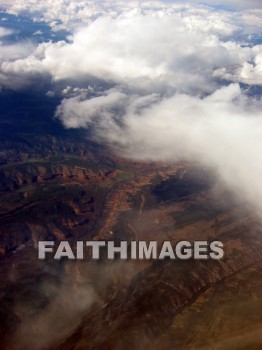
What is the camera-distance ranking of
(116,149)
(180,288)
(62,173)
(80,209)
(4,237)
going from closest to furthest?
(180,288) < (4,237) < (80,209) < (62,173) < (116,149)

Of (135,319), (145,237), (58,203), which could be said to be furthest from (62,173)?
(135,319)

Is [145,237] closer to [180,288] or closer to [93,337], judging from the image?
[180,288]

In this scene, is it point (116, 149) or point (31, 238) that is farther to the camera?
point (116, 149)

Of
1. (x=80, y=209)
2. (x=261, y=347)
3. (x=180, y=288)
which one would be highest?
(x=261, y=347)

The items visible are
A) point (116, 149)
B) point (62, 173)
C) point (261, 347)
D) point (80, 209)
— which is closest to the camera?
Result: point (261, 347)

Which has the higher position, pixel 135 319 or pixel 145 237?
pixel 135 319

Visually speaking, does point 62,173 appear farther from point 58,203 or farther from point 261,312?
point 261,312

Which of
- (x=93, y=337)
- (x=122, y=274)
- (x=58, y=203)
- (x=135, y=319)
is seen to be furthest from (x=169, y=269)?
(x=58, y=203)
